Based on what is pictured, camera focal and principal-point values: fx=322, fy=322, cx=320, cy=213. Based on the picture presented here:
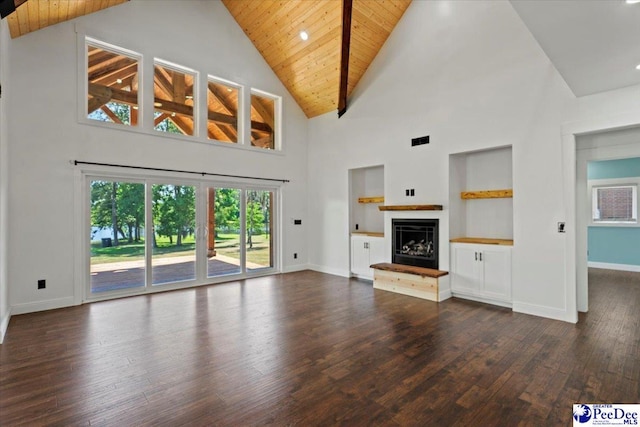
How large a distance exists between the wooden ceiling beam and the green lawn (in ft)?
10.8

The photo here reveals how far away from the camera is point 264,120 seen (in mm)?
7211

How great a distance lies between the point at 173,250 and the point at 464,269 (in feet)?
16.2

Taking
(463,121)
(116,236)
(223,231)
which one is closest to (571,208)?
(463,121)

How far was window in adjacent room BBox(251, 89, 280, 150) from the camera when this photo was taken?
702 cm

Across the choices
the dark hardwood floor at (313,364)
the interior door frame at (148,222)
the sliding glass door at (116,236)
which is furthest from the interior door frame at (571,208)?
the sliding glass door at (116,236)

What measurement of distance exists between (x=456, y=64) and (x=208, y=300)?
17.6ft

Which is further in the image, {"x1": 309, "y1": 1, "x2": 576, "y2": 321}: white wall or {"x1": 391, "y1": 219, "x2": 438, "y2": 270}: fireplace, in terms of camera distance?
{"x1": 391, "y1": 219, "x2": 438, "y2": 270}: fireplace

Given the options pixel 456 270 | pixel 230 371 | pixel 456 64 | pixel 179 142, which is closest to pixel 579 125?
pixel 456 64

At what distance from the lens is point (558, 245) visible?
410 centimetres

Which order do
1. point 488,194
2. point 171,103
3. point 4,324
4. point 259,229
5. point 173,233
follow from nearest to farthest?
point 4,324 → point 488,194 → point 173,233 → point 171,103 → point 259,229

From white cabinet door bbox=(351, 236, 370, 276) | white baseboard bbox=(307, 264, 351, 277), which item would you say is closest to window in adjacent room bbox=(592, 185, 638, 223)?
white cabinet door bbox=(351, 236, 370, 276)

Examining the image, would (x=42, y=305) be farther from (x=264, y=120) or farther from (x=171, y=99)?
(x=264, y=120)

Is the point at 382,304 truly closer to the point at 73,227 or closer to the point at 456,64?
the point at 456,64

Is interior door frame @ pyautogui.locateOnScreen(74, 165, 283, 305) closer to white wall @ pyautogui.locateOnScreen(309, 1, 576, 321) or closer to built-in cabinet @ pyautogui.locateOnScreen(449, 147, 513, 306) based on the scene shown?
white wall @ pyautogui.locateOnScreen(309, 1, 576, 321)
